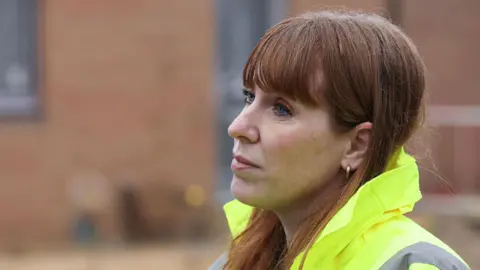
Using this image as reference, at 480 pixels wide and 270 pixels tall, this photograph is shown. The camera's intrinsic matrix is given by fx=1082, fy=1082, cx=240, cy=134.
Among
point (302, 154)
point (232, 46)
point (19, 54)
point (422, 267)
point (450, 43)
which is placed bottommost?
point (19, 54)

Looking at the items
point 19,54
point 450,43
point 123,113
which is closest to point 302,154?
point 123,113

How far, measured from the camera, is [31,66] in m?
11.2

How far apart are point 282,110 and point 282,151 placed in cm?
7

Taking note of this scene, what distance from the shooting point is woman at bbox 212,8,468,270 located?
1833 millimetres

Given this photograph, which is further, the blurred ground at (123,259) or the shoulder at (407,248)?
the blurred ground at (123,259)

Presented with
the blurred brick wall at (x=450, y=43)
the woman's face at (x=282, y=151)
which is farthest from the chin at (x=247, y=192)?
the blurred brick wall at (x=450, y=43)

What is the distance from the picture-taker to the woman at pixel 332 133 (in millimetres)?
1833

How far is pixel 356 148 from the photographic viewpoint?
6.30 feet

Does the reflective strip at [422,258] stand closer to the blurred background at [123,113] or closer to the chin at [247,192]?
the chin at [247,192]

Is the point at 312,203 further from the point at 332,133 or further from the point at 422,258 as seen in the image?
the point at 422,258

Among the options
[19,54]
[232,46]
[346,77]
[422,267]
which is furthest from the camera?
[232,46]

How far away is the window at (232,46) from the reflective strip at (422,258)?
9614mm

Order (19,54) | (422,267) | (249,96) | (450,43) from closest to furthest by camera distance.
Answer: (422,267)
(249,96)
(19,54)
(450,43)

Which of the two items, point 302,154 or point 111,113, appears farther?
point 111,113
